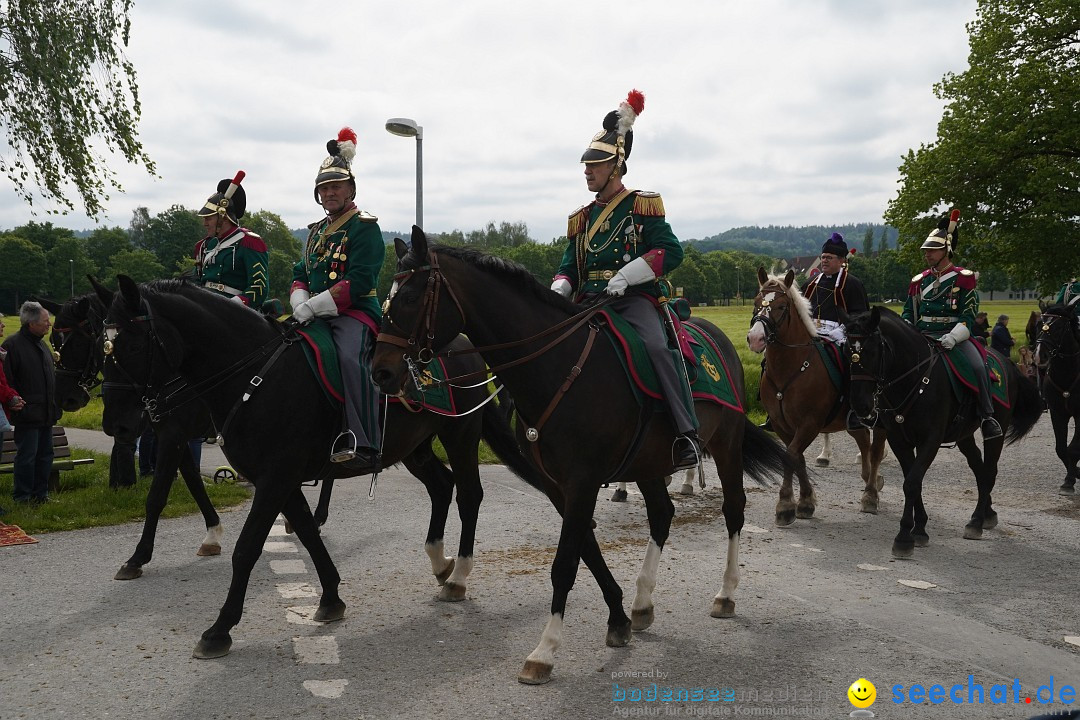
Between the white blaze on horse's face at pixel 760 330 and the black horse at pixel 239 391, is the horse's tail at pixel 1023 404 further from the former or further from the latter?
the black horse at pixel 239 391

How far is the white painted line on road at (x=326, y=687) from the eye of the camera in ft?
16.0

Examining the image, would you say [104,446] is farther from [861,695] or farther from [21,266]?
[21,266]

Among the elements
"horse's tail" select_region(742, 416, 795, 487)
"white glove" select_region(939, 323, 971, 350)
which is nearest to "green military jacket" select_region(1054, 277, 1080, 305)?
"white glove" select_region(939, 323, 971, 350)

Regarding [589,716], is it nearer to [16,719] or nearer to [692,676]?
[692,676]

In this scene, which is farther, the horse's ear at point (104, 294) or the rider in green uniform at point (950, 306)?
the rider in green uniform at point (950, 306)

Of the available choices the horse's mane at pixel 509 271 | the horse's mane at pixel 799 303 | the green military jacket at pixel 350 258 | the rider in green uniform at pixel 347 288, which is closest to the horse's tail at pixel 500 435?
the rider in green uniform at pixel 347 288

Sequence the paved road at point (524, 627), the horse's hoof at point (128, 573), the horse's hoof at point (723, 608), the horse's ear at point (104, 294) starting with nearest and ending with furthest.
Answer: the paved road at point (524, 627)
the horse's ear at point (104, 294)
the horse's hoof at point (723, 608)
the horse's hoof at point (128, 573)

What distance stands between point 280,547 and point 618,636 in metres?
4.05

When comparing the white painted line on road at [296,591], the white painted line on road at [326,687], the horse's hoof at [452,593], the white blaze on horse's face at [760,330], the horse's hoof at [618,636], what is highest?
the white blaze on horse's face at [760,330]

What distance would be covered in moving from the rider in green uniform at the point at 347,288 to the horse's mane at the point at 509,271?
125cm

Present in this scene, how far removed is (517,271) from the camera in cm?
533

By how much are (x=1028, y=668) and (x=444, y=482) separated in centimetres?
459

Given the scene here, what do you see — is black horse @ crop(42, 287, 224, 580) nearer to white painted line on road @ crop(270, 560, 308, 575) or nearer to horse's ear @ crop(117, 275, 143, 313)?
white painted line on road @ crop(270, 560, 308, 575)

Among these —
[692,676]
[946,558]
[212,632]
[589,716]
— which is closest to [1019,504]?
[946,558]
